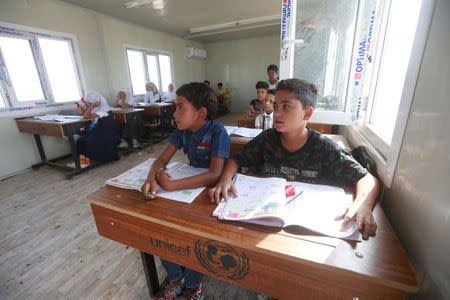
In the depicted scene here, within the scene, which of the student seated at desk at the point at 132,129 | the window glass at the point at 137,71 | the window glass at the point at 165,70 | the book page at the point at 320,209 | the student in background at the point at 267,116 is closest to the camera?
the book page at the point at 320,209

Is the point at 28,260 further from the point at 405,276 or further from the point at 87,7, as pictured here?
the point at 87,7

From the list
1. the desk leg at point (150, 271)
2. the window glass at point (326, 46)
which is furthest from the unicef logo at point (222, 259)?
the window glass at point (326, 46)

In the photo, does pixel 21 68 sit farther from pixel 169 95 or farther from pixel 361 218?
pixel 361 218

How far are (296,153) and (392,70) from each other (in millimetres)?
990

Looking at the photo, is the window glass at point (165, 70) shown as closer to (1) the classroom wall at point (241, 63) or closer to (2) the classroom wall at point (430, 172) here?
(1) the classroom wall at point (241, 63)

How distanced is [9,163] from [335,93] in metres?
4.49

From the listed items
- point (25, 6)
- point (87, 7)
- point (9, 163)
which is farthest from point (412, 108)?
point (87, 7)

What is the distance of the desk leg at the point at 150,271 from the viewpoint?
1.10 metres

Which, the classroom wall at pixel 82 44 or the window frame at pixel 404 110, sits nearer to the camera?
the window frame at pixel 404 110

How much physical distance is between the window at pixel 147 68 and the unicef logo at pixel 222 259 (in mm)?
5526

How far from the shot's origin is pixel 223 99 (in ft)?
26.9

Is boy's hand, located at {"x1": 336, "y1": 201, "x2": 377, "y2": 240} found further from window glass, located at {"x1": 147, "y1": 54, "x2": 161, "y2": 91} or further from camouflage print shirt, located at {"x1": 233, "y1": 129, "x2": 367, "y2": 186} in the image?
window glass, located at {"x1": 147, "y1": 54, "x2": 161, "y2": 91}

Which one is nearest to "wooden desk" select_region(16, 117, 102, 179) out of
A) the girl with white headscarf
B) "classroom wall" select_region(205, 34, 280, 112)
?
the girl with white headscarf

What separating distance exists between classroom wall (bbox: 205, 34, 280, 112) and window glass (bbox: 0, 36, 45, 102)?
6.20 m
